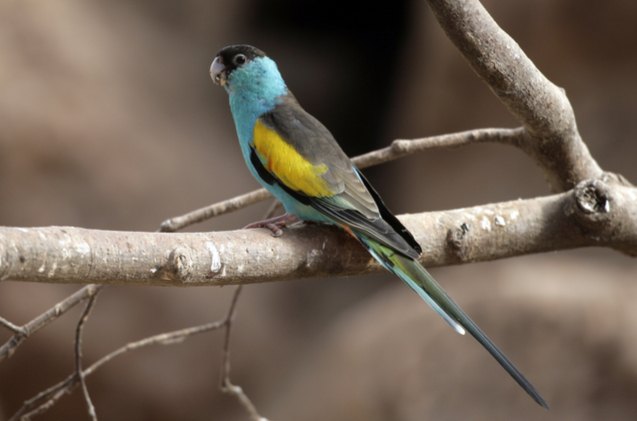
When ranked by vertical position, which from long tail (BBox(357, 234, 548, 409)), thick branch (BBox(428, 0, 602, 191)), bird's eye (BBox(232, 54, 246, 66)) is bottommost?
long tail (BBox(357, 234, 548, 409))

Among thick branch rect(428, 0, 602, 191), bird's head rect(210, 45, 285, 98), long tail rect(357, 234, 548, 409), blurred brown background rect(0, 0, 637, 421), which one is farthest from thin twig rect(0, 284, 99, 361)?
blurred brown background rect(0, 0, 637, 421)

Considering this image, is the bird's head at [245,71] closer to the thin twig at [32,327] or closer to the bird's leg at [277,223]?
the bird's leg at [277,223]

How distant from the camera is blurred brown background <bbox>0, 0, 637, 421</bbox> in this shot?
516cm

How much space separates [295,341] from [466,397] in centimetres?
249

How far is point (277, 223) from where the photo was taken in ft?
8.46

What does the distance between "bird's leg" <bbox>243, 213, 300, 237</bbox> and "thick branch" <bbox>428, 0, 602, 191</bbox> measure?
0.76 meters

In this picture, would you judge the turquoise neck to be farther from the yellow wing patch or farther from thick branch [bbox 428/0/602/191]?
Result: thick branch [bbox 428/0/602/191]

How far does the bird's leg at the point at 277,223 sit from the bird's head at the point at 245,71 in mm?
592

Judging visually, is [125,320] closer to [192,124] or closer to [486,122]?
[192,124]

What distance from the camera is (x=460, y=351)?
17.3 ft

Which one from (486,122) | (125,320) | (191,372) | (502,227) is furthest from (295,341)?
(502,227)

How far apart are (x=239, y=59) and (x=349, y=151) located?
4.90 m

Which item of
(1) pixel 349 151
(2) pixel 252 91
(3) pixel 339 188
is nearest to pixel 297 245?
(3) pixel 339 188

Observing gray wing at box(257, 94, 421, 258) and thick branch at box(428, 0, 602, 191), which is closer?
thick branch at box(428, 0, 602, 191)
